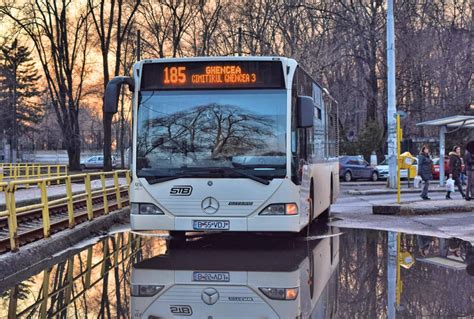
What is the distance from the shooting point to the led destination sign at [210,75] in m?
11.2

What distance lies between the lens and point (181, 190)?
10.9m

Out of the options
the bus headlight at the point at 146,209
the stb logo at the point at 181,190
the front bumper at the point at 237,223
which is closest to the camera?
the front bumper at the point at 237,223

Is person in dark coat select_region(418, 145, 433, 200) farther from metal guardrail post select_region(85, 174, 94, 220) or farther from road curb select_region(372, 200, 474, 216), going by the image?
metal guardrail post select_region(85, 174, 94, 220)

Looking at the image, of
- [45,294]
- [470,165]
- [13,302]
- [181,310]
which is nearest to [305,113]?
[181,310]

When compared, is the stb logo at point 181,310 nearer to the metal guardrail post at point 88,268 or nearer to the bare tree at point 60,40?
the metal guardrail post at point 88,268

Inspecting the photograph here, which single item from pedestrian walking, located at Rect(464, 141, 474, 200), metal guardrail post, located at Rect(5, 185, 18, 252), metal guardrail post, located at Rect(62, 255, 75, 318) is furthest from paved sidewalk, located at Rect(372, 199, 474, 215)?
metal guardrail post, located at Rect(5, 185, 18, 252)

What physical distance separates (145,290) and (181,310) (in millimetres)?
1141

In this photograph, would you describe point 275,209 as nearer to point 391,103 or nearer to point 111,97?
point 111,97

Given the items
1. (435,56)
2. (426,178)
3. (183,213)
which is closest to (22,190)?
(426,178)

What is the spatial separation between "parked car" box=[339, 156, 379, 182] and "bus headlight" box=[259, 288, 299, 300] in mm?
31068

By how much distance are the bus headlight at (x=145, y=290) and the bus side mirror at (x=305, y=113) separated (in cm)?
410

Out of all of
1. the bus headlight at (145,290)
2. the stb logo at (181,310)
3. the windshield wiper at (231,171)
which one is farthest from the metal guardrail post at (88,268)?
the windshield wiper at (231,171)

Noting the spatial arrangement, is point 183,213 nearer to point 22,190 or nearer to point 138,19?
point 22,190

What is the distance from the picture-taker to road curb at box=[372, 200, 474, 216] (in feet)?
56.4
